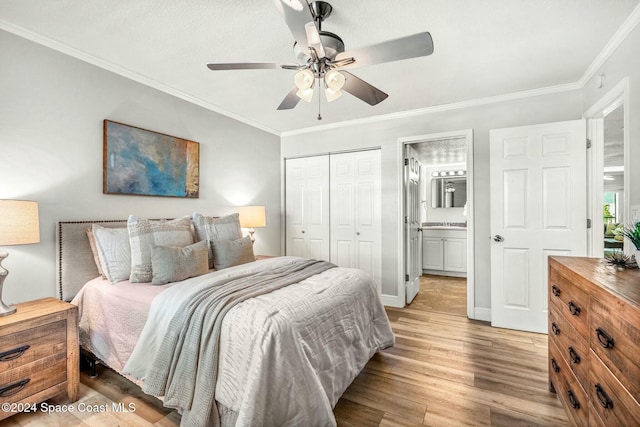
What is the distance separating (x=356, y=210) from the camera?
→ 13.5 feet

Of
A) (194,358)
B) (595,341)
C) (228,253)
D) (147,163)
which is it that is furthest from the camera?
(147,163)

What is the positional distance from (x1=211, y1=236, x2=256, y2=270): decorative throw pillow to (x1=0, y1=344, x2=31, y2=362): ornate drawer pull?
4.08 ft

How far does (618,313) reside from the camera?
3.63 feet

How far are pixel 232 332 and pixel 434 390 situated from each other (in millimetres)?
1462

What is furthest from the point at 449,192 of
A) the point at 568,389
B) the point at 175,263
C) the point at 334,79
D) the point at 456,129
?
the point at 175,263

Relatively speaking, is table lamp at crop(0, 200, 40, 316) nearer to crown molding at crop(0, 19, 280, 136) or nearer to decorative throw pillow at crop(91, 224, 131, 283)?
decorative throw pillow at crop(91, 224, 131, 283)

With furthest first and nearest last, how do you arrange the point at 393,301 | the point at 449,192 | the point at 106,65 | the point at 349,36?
the point at 449,192 < the point at 393,301 < the point at 106,65 < the point at 349,36

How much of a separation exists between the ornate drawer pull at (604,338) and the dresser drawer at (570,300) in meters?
0.18

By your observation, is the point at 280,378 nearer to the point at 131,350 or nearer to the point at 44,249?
the point at 131,350

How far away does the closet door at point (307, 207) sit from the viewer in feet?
14.3

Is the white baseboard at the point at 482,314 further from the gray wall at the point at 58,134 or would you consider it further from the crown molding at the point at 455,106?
the gray wall at the point at 58,134

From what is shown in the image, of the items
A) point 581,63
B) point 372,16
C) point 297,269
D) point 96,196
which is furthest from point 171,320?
point 581,63

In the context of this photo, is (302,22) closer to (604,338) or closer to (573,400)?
(604,338)

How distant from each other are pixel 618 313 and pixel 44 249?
3.28m
